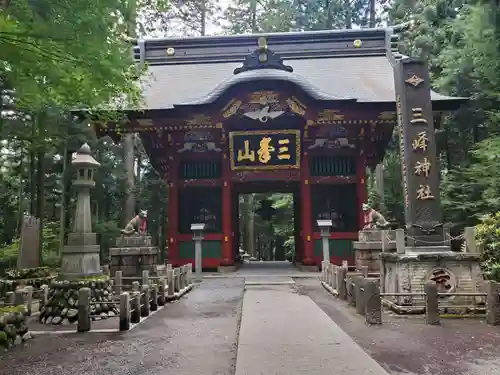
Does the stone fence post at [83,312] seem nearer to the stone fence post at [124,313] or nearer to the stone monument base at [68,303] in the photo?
the stone fence post at [124,313]

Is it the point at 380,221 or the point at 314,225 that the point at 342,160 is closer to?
the point at 314,225

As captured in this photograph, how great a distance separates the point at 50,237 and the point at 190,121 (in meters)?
8.08

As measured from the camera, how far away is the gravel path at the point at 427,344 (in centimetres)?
444

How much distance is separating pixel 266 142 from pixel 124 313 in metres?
9.20

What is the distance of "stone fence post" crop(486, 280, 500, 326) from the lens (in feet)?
21.7

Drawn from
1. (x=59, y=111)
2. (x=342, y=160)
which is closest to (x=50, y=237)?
(x=59, y=111)

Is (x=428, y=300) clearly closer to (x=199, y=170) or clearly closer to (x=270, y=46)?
(x=199, y=170)

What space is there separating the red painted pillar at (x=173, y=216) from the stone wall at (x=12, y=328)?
8.64 meters

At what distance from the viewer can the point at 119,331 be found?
649 centimetres

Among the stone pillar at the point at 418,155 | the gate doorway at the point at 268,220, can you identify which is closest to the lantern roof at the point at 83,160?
the stone pillar at the point at 418,155

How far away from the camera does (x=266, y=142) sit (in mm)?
14781

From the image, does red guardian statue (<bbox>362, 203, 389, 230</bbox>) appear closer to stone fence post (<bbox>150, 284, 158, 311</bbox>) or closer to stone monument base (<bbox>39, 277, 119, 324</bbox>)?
stone fence post (<bbox>150, 284, 158, 311</bbox>)

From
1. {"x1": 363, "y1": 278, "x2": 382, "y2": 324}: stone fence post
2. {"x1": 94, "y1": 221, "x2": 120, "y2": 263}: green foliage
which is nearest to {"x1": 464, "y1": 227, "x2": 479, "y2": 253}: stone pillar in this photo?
{"x1": 363, "y1": 278, "x2": 382, "y2": 324}: stone fence post

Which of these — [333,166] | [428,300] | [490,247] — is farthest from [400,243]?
[333,166]
